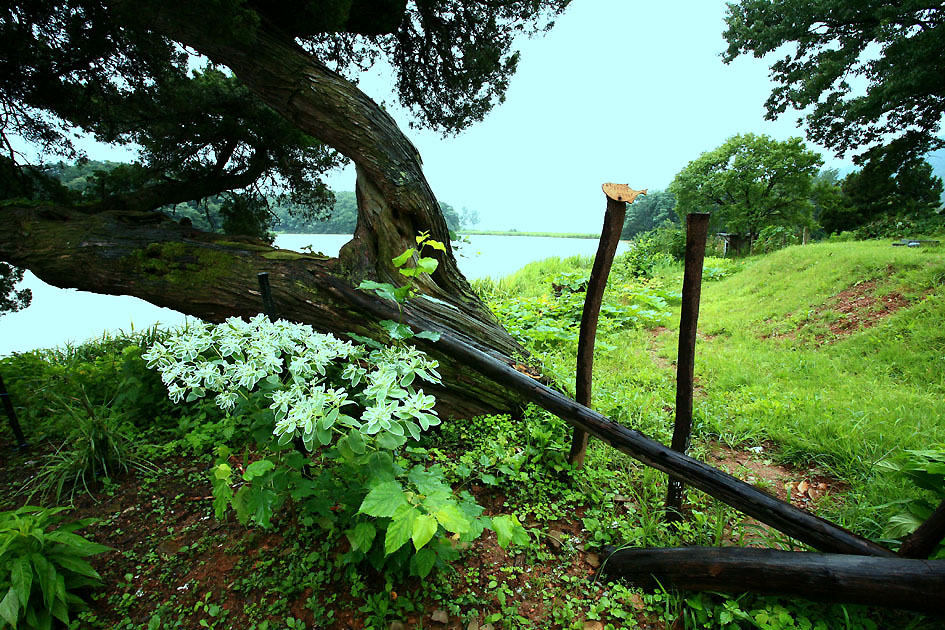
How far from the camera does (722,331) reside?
4.47 metres

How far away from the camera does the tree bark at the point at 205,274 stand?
2.70 m

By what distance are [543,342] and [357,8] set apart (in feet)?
11.7

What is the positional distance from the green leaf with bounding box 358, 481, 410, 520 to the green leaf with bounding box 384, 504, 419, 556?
21 mm

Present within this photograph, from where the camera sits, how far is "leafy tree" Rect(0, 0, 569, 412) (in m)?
2.89

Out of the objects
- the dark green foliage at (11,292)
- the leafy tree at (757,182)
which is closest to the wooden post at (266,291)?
the dark green foliage at (11,292)

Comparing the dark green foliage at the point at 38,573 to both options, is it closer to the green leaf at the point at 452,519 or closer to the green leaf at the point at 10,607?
the green leaf at the point at 10,607

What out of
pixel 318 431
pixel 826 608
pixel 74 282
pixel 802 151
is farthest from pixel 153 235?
pixel 802 151

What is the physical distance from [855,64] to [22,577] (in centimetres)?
1007

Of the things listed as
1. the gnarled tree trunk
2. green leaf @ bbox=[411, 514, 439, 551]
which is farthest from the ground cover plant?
the gnarled tree trunk

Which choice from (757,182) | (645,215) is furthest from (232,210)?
(757,182)

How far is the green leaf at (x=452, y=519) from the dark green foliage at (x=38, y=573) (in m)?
1.38

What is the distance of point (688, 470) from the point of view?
4.64 ft

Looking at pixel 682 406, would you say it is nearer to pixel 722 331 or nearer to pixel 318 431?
pixel 318 431

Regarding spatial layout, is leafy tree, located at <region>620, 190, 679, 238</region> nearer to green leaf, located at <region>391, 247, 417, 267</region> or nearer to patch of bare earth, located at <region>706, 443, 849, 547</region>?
patch of bare earth, located at <region>706, 443, 849, 547</region>
